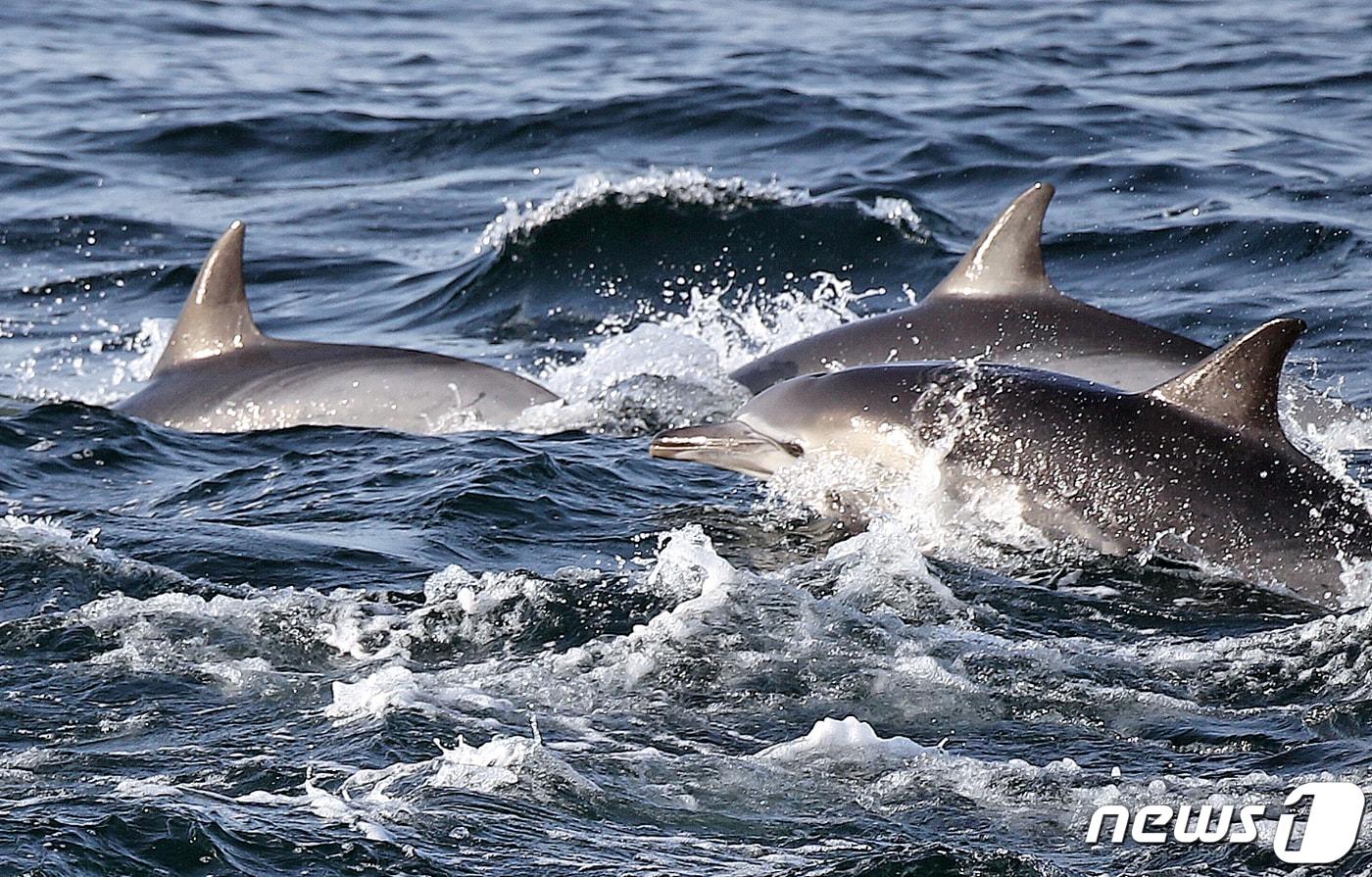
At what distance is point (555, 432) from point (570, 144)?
959 cm

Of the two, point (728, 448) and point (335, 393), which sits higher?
point (728, 448)

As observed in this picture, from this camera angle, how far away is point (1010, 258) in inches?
436

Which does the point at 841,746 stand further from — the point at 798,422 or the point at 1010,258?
the point at 1010,258

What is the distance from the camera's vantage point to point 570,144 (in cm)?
2011

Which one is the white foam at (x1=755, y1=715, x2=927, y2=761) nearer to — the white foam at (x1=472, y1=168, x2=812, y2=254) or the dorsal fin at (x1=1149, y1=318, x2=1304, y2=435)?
the dorsal fin at (x1=1149, y1=318, x2=1304, y2=435)

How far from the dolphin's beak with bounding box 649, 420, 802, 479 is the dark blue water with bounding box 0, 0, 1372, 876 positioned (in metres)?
0.19

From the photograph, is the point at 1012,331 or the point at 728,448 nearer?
the point at 728,448

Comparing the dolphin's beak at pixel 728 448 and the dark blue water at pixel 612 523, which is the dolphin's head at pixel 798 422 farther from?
the dark blue water at pixel 612 523

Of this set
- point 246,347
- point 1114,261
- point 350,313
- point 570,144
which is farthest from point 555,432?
point 570,144

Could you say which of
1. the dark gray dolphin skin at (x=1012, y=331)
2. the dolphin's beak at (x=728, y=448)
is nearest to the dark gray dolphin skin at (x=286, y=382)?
the dark gray dolphin skin at (x=1012, y=331)

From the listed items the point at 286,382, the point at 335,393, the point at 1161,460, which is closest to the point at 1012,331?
the point at 1161,460

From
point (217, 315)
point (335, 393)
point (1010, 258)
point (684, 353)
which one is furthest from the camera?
point (684, 353)

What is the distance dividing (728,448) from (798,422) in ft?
1.13

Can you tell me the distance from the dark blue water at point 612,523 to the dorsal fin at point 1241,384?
2.35 ft
